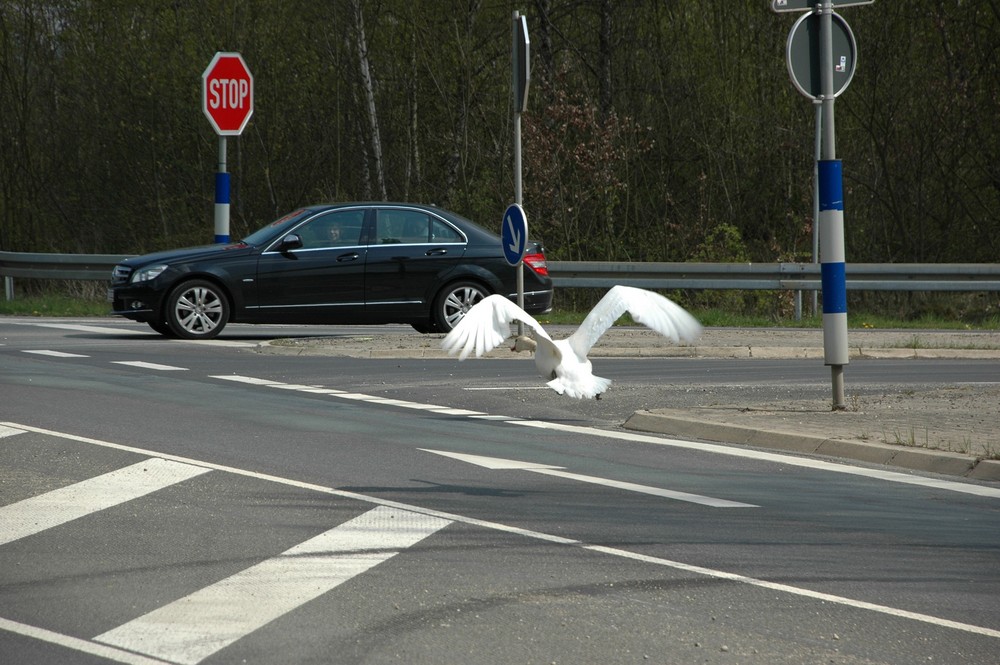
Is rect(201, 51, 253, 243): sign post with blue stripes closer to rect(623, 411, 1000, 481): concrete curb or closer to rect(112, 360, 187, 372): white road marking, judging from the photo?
rect(112, 360, 187, 372): white road marking

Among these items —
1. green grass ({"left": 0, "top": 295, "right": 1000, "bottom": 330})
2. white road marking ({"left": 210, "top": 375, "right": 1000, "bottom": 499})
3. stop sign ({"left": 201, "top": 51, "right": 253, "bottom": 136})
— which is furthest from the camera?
stop sign ({"left": 201, "top": 51, "right": 253, "bottom": 136})

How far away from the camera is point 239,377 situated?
1357 centimetres

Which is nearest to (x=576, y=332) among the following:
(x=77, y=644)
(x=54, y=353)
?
(x=77, y=644)

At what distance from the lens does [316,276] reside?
17594 mm

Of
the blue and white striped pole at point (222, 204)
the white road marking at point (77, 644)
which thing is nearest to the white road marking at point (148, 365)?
the blue and white striped pole at point (222, 204)

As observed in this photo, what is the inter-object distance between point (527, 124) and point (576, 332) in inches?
708

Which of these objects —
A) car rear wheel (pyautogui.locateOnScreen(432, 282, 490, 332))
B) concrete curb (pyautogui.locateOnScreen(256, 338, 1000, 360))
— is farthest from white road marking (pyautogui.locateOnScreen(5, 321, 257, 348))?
car rear wheel (pyautogui.locateOnScreen(432, 282, 490, 332))

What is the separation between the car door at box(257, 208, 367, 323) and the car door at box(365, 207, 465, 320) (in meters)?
0.15

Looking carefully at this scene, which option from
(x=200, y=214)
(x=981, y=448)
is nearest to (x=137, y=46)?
(x=200, y=214)

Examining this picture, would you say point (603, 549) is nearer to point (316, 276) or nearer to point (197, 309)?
point (316, 276)

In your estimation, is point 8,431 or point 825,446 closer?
point 825,446

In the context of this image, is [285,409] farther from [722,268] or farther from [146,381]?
[722,268]

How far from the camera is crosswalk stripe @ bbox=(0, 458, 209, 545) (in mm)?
6785

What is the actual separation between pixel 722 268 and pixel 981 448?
513 inches
